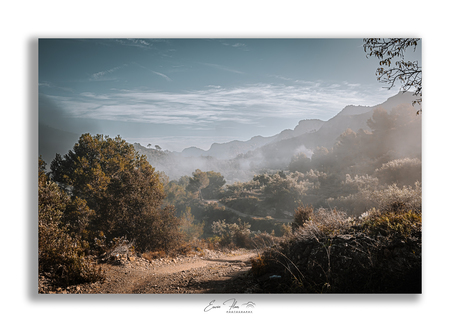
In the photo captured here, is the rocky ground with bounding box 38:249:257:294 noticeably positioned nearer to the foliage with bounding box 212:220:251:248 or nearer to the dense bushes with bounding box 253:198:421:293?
the dense bushes with bounding box 253:198:421:293

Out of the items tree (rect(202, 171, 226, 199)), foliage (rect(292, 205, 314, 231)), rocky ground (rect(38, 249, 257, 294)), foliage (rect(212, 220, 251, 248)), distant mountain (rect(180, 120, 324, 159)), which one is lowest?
rocky ground (rect(38, 249, 257, 294))

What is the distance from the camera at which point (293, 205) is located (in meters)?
4.90

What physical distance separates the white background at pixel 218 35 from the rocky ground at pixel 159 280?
144 millimetres

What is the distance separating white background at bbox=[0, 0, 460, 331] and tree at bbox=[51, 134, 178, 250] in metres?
1.06

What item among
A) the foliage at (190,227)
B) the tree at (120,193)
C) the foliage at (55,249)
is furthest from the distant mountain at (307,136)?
the foliage at (55,249)

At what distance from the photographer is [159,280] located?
3.93 m

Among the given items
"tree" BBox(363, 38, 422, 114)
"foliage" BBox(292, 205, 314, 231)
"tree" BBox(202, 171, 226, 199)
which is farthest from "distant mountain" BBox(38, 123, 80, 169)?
"tree" BBox(363, 38, 422, 114)

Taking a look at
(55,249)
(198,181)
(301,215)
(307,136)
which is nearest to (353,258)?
(301,215)

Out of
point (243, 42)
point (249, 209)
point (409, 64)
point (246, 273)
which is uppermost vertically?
point (243, 42)

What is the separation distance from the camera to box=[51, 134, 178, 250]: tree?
4625 mm

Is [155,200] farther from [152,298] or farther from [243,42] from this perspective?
[243,42]

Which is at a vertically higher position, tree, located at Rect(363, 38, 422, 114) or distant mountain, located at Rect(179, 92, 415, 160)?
tree, located at Rect(363, 38, 422, 114)
